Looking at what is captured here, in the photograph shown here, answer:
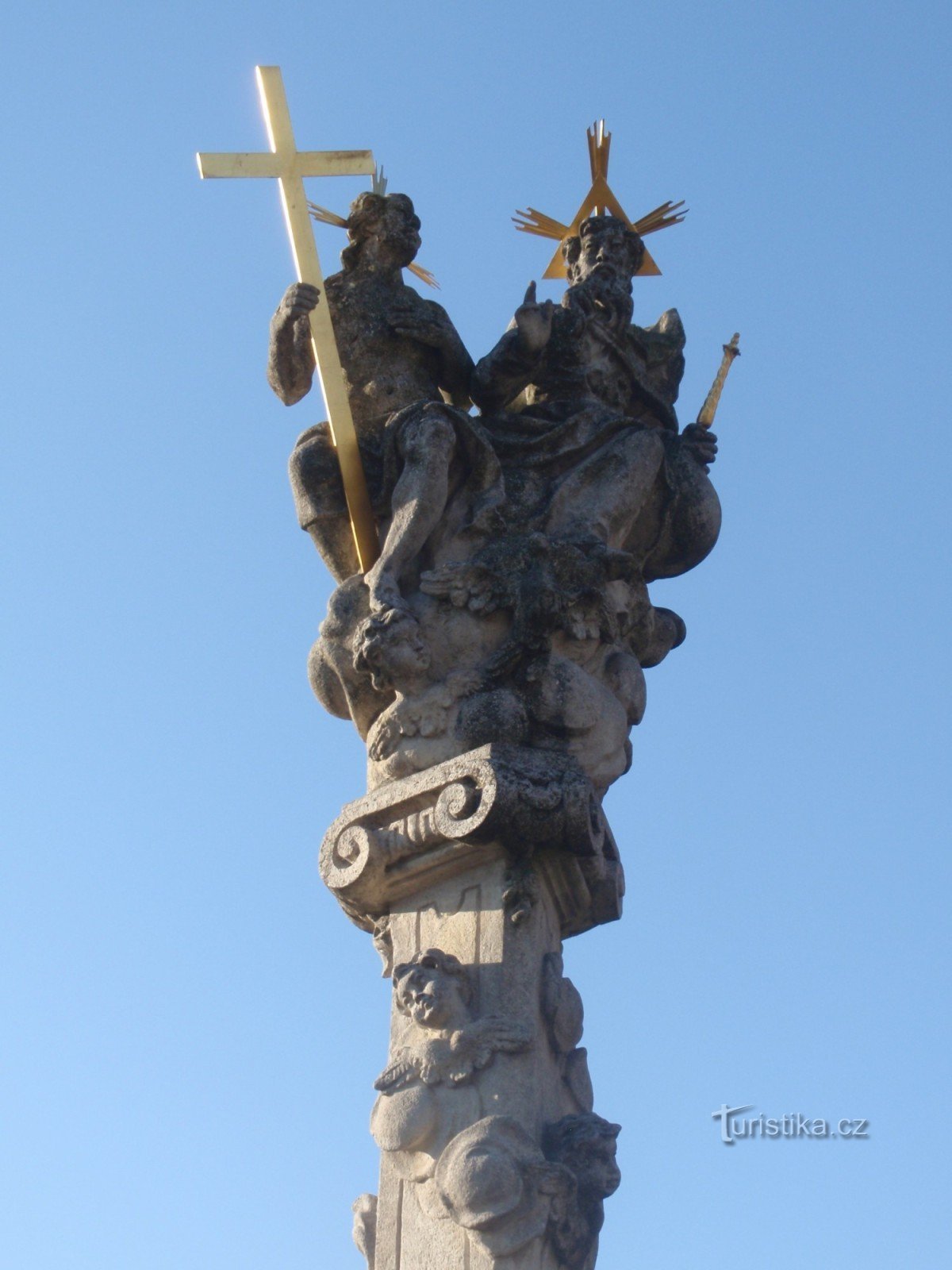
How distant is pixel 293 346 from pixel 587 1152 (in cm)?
370

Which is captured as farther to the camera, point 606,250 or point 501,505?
point 606,250

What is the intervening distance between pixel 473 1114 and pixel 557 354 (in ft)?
12.1

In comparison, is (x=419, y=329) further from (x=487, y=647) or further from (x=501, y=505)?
(x=487, y=647)

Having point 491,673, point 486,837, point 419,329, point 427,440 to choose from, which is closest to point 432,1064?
point 486,837

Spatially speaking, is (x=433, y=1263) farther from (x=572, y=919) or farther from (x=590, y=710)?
(x=590, y=710)

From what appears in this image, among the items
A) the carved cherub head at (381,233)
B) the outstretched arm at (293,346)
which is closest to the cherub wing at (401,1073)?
the outstretched arm at (293,346)

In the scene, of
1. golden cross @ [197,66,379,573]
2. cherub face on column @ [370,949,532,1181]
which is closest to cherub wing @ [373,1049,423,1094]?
cherub face on column @ [370,949,532,1181]

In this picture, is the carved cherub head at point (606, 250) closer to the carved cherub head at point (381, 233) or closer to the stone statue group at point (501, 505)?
the stone statue group at point (501, 505)

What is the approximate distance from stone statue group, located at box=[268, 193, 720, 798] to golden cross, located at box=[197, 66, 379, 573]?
0.10 m

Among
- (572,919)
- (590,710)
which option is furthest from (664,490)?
(572,919)

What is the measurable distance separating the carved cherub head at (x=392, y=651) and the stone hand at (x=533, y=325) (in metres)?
1.62

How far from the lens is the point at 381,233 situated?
9.38 meters

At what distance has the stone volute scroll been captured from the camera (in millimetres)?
7129

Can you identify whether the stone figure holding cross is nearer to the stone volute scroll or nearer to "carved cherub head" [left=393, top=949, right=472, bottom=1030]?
the stone volute scroll
